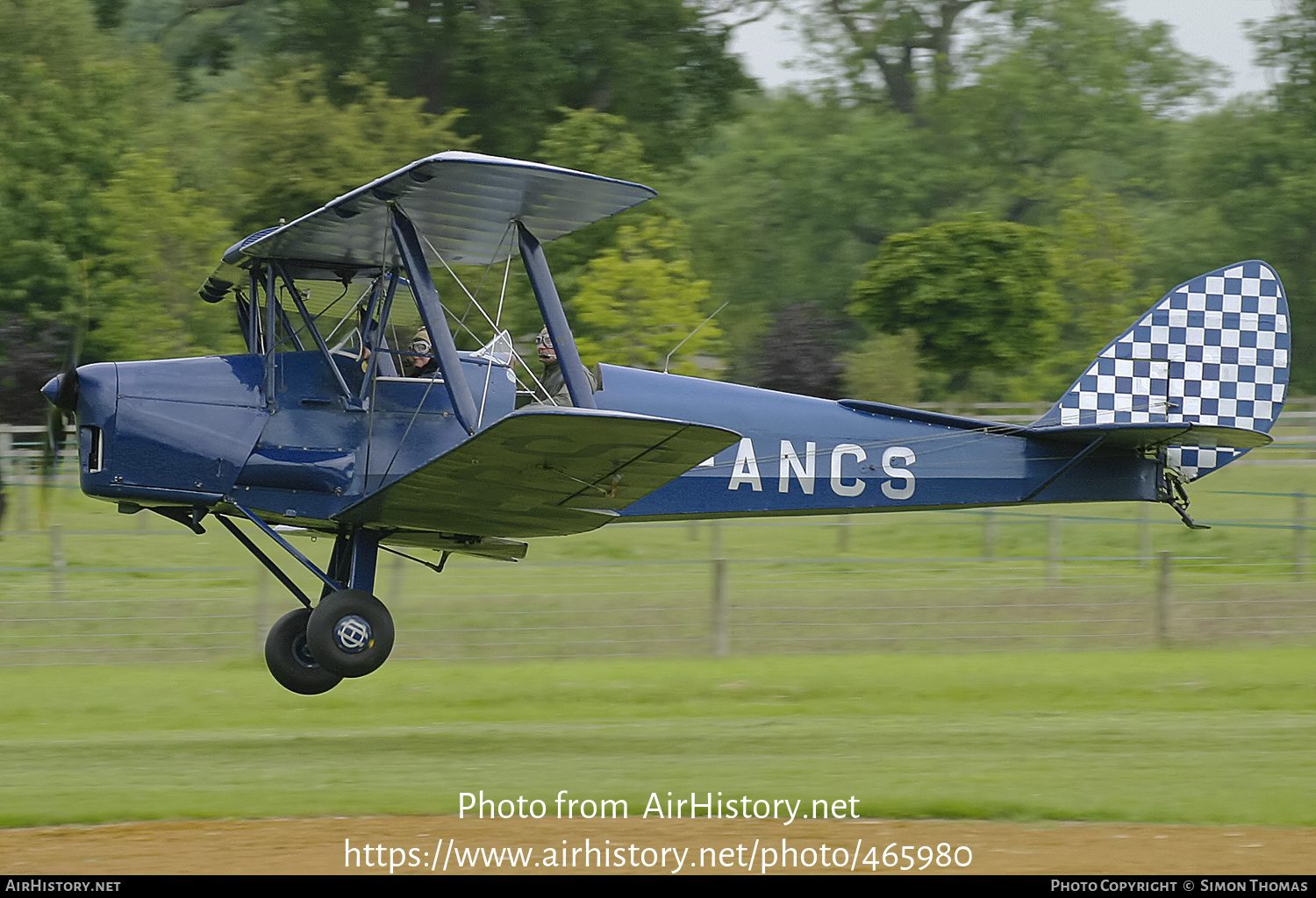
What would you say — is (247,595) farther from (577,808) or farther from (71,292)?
(71,292)

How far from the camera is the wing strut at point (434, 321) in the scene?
9.55 m

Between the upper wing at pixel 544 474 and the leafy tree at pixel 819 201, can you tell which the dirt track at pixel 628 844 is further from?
the leafy tree at pixel 819 201

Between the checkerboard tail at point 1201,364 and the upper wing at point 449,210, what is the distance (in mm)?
4272

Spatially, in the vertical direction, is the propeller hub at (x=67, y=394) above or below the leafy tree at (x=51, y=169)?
above

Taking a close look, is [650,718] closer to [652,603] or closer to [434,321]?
[652,603]

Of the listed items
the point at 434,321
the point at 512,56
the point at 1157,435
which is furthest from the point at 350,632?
the point at 512,56

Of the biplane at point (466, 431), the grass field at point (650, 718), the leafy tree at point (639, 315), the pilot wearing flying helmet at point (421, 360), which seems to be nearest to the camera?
the biplane at point (466, 431)

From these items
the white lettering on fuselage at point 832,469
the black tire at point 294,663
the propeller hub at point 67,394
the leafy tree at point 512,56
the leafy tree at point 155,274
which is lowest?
the leafy tree at point 512,56

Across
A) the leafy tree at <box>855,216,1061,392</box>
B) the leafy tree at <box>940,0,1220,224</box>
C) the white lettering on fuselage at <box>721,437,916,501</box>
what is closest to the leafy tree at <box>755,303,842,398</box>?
the leafy tree at <box>855,216,1061,392</box>

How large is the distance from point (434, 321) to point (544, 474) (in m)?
1.21

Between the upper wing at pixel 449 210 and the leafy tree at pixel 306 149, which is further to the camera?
the leafy tree at pixel 306 149

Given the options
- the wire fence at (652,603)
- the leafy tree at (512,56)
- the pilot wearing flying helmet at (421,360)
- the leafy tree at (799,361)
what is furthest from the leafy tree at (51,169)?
the pilot wearing flying helmet at (421,360)

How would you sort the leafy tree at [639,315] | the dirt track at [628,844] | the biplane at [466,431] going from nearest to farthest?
the dirt track at [628,844] → the biplane at [466,431] → the leafy tree at [639,315]

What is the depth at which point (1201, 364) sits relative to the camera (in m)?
12.2
